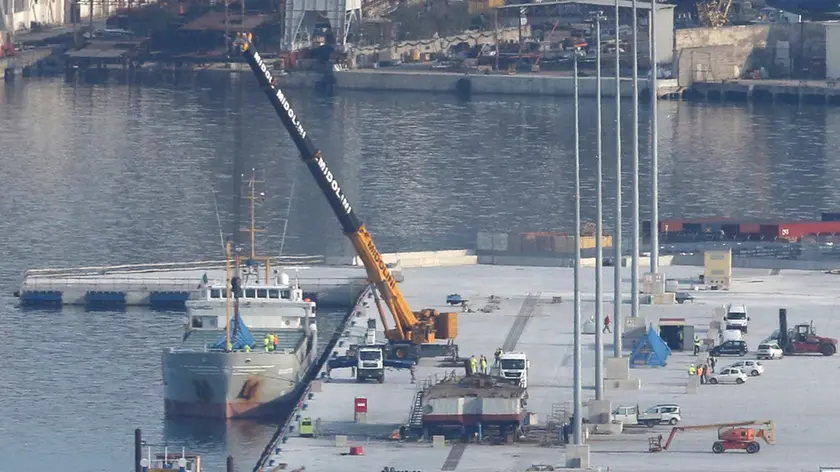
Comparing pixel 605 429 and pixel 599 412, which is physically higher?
pixel 599 412

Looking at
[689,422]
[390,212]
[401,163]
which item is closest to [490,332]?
[689,422]

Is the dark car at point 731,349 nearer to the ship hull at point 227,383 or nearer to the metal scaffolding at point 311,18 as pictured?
the ship hull at point 227,383

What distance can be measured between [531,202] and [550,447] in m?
50.5

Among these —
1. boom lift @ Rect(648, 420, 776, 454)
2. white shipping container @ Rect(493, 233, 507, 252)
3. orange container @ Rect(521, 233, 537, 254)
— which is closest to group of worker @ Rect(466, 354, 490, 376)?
boom lift @ Rect(648, 420, 776, 454)

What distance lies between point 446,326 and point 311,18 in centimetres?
9821

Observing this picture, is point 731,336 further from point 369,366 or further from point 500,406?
point 500,406

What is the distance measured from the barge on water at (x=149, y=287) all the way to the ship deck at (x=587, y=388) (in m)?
2.10

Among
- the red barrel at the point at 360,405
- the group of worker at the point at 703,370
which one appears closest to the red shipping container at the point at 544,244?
the group of worker at the point at 703,370

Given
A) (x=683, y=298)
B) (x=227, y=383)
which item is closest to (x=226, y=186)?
(x=683, y=298)

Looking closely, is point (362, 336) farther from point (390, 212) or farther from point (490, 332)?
point (390, 212)

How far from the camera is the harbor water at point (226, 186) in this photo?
6053 cm

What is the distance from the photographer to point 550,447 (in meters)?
50.6

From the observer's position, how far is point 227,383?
57312mm

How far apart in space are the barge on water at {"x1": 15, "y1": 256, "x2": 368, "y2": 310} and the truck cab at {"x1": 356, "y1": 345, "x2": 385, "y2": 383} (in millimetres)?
14205
